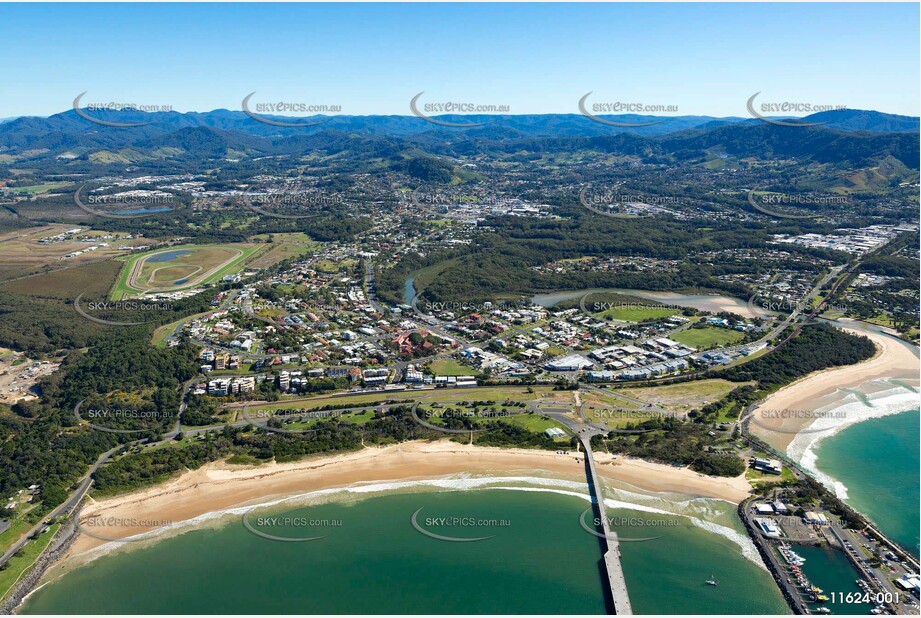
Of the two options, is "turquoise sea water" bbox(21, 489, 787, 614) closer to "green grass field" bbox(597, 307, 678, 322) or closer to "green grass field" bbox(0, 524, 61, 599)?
"green grass field" bbox(0, 524, 61, 599)

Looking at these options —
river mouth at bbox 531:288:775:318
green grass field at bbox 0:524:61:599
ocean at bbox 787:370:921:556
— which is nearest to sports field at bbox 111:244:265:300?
green grass field at bbox 0:524:61:599

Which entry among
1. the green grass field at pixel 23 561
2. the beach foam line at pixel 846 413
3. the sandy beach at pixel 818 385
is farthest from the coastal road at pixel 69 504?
the beach foam line at pixel 846 413

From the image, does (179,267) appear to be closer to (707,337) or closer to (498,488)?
(498,488)

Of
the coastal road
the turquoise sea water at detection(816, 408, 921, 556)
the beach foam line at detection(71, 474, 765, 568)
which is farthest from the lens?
the turquoise sea water at detection(816, 408, 921, 556)

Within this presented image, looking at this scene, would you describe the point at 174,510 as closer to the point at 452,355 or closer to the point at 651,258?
the point at 452,355

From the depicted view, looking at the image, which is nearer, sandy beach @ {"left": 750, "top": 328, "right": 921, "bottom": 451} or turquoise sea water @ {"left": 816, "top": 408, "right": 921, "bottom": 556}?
turquoise sea water @ {"left": 816, "top": 408, "right": 921, "bottom": 556}

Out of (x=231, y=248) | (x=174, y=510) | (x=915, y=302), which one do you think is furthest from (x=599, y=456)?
(x=231, y=248)
